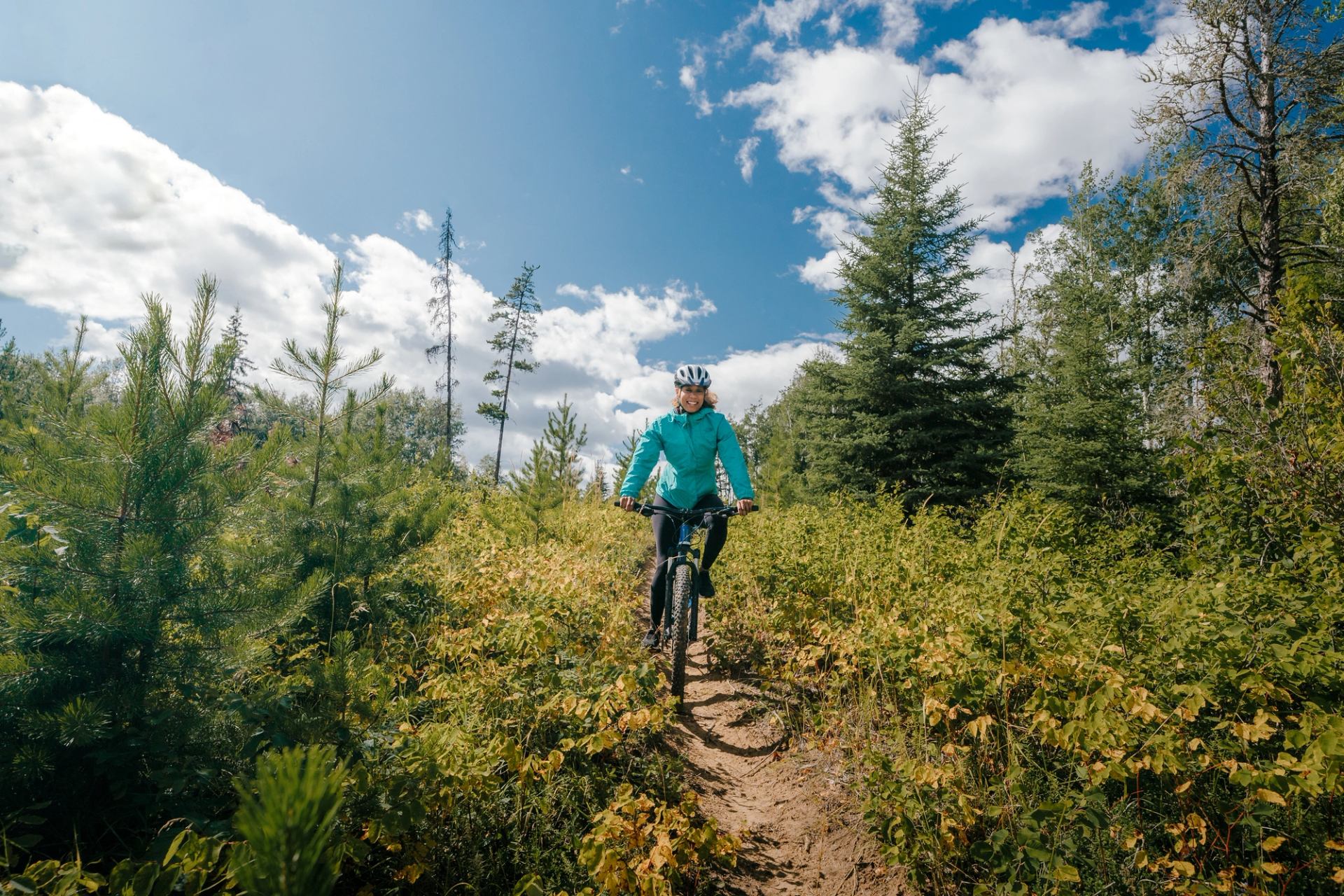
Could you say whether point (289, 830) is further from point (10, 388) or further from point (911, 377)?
point (911, 377)

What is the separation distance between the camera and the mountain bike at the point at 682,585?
4301mm

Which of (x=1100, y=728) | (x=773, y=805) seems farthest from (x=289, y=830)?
(x=773, y=805)

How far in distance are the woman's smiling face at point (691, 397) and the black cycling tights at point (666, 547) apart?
915mm

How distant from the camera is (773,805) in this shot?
329cm

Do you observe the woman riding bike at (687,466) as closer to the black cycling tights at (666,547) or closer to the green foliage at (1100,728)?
the black cycling tights at (666,547)

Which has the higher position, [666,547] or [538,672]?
[666,547]

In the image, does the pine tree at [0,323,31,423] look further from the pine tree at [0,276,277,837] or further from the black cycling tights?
the black cycling tights

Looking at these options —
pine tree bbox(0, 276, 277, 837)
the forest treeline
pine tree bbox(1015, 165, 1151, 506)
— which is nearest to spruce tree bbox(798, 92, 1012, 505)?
pine tree bbox(1015, 165, 1151, 506)

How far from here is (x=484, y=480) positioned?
1636 cm

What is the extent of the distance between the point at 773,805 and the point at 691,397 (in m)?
3.24

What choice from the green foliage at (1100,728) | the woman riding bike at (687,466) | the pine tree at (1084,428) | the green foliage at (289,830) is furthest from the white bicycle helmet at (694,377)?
the pine tree at (1084,428)

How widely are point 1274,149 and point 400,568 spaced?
15.5m

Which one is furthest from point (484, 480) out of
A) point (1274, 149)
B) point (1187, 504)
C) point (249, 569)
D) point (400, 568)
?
point (1274, 149)

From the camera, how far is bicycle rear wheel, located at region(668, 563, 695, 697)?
14.0 feet
